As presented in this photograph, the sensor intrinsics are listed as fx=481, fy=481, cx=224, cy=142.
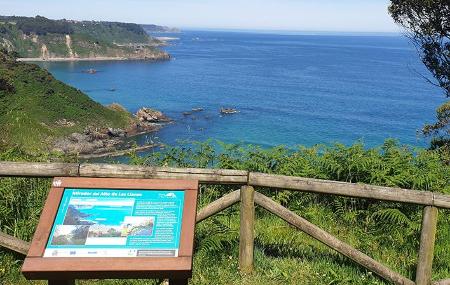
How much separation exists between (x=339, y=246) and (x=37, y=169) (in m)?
3.30

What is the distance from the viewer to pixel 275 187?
5094mm

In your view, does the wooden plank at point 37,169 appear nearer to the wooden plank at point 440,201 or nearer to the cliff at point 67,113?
the wooden plank at point 440,201

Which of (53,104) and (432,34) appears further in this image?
(53,104)

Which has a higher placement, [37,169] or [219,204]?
[37,169]

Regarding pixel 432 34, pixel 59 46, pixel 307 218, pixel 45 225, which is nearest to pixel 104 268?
pixel 45 225

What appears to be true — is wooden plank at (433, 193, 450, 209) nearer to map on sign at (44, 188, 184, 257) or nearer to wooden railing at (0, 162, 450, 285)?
wooden railing at (0, 162, 450, 285)

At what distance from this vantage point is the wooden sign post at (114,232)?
3.49 m

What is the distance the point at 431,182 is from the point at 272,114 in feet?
220

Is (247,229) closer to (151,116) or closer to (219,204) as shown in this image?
(219,204)

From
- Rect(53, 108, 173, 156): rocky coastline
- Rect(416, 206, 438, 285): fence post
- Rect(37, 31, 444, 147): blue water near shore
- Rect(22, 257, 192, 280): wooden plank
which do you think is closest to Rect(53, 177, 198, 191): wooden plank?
Rect(22, 257, 192, 280): wooden plank

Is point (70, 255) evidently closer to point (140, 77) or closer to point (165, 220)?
point (165, 220)

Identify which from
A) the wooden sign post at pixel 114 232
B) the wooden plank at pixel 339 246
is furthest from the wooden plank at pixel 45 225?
the wooden plank at pixel 339 246

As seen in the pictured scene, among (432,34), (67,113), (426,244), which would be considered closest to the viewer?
(426,244)

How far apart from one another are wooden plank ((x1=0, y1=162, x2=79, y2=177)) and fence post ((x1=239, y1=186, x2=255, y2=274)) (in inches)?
71.3
